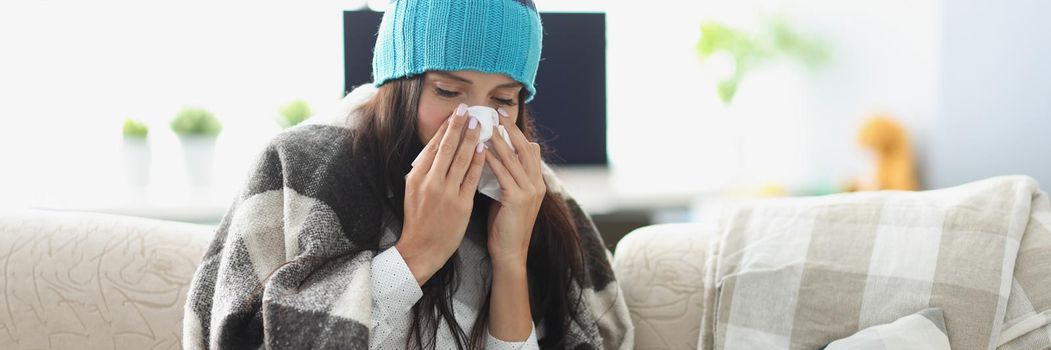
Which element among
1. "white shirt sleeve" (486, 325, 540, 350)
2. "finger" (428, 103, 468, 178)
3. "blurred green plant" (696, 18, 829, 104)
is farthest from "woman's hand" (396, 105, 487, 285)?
"blurred green plant" (696, 18, 829, 104)

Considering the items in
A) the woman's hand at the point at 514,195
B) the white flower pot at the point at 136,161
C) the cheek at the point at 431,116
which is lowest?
the white flower pot at the point at 136,161

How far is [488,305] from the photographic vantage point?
1.37 metres

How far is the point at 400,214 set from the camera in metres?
1.33

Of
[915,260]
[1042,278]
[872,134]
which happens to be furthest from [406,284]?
[872,134]

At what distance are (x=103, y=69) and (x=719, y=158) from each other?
2337 millimetres

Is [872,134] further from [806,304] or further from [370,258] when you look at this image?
[370,258]

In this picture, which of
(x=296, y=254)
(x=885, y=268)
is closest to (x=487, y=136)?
(x=296, y=254)

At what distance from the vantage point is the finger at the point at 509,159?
4.17ft

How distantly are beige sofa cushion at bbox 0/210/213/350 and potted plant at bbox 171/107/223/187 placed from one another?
1.67 metres

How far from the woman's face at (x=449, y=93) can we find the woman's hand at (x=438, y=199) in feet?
0.11

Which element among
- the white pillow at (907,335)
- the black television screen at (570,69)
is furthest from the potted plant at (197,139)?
the white pillow at (907,335)

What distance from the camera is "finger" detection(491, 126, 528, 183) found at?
127 cm

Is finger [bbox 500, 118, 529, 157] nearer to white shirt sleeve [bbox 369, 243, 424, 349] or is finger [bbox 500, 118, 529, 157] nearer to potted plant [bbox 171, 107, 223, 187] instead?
white shirt sleeve [bbox 369, 243, 424, 349]

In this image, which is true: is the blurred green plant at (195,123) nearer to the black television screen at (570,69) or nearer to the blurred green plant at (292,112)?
the blurred green plant at (292,112)
